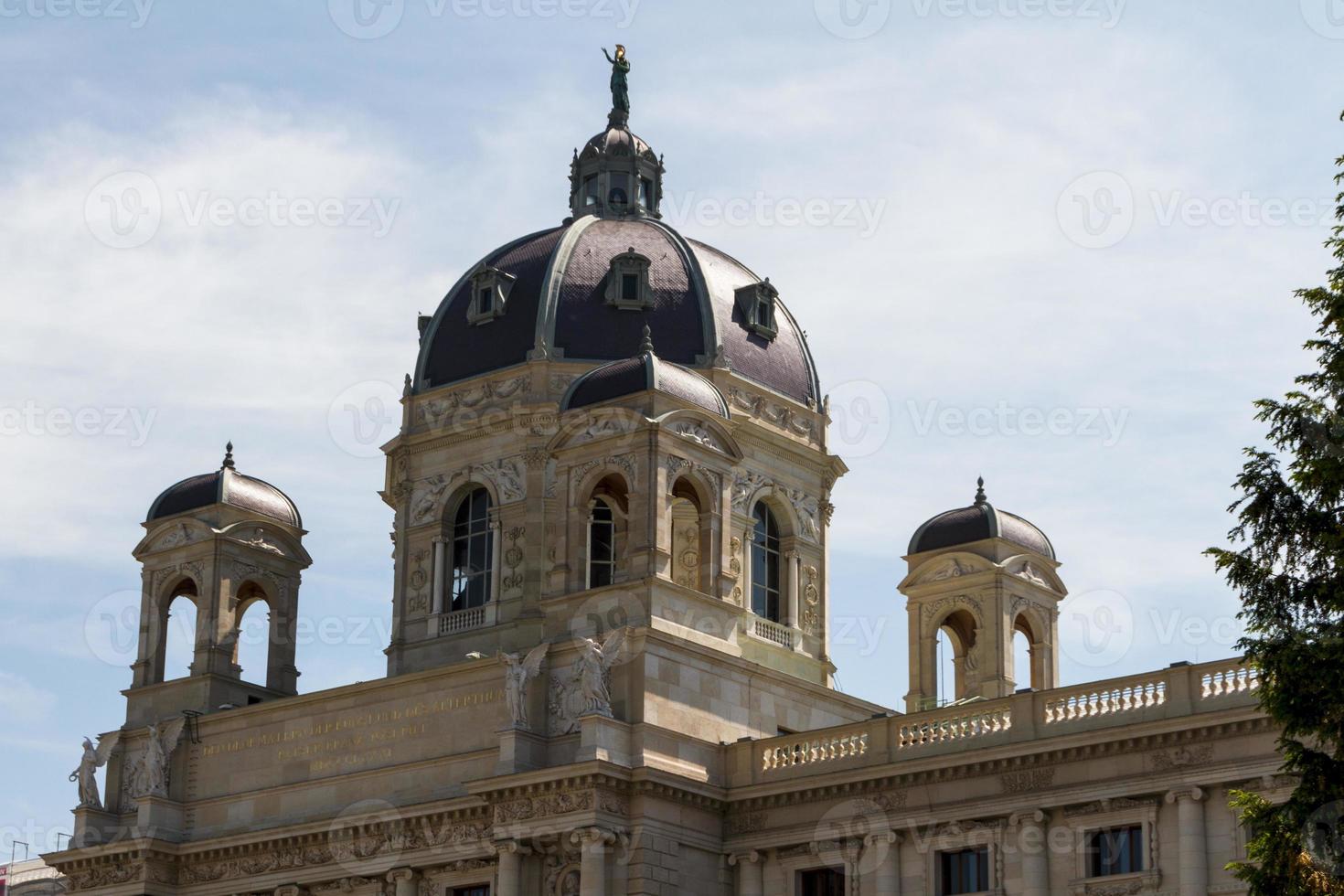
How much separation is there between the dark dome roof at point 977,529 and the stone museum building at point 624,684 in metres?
0.10

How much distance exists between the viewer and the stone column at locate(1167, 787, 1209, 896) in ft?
140

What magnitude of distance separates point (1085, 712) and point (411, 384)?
26.3 meters

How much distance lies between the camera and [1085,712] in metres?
45.6

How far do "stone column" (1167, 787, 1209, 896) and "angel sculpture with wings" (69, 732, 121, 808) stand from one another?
1147 inches

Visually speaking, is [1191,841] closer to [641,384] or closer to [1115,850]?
[1115,850]

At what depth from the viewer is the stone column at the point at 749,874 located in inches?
1951

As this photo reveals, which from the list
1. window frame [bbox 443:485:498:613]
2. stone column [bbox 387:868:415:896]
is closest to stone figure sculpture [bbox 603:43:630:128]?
window frame [bbox 443:485:498:613]

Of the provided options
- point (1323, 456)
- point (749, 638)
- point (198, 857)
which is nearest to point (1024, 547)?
point (749, 638)

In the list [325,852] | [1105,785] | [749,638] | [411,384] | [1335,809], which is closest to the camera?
[1335,809]

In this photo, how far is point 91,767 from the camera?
193 ft

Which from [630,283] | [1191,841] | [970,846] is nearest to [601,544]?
[630,283]

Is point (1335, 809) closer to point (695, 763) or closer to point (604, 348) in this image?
point (695, 763)

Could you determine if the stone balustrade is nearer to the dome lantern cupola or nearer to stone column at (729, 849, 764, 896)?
stone column at (729, 849, 764, 896)

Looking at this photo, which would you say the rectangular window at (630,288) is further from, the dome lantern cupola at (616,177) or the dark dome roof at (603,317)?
the dome lantern cupola at (616,177)
